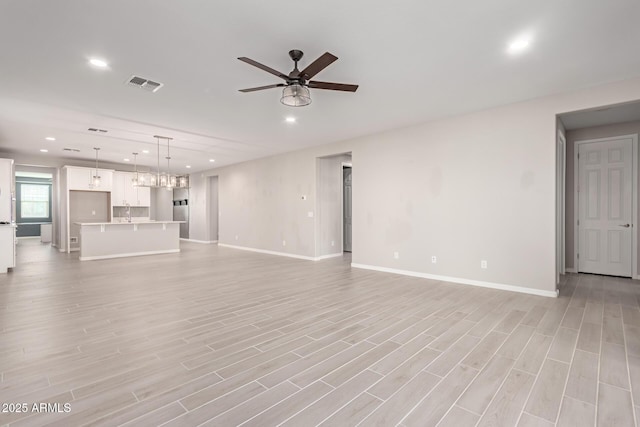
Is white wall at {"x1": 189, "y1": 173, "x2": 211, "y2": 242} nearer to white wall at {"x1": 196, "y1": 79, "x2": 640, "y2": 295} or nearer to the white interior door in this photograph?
white wall at {"x1": 196, "y1": 79, "x2": 640, "y2": 295}

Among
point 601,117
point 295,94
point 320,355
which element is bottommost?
point 320,355

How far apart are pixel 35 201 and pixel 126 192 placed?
7129 mm

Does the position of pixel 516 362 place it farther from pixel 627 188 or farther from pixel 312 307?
pixel 627 188

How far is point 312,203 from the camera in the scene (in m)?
7.55

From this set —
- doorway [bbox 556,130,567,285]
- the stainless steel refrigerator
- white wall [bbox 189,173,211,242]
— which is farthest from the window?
doorway [bbox 556,130,567,285]

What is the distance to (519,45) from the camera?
2.91m

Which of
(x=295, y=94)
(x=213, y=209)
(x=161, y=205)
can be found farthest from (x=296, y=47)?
(x=161, y=205)

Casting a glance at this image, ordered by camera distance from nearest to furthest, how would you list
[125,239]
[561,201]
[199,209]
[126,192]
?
1. [561,201]
2. [125,239]
3. [126,192]
4. [199,209]

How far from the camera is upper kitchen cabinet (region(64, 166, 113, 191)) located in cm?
895

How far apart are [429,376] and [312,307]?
1.82 meters

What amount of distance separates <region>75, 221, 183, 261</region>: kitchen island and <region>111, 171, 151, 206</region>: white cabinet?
7.40 feet

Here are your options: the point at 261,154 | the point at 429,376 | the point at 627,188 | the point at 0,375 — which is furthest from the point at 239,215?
the point at 627,188

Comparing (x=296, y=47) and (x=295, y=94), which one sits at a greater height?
(x=296, y=47)

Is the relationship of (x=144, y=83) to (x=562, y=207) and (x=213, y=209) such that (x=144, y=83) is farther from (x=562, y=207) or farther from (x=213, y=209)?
(x=213, y=209)
